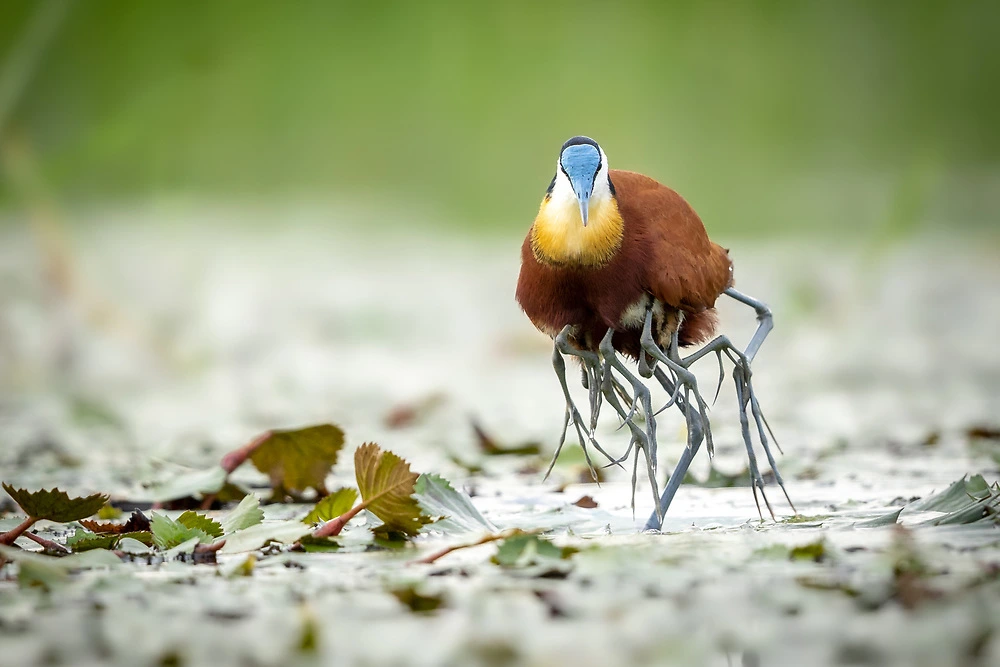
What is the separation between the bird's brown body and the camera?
2795mm

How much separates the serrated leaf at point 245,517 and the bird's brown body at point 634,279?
0.77 metres

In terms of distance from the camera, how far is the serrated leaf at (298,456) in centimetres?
332

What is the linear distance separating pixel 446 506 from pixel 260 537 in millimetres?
445

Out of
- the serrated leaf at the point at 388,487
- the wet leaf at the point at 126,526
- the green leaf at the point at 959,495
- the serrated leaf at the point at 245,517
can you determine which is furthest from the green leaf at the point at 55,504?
the green leaf at the point at 959,495

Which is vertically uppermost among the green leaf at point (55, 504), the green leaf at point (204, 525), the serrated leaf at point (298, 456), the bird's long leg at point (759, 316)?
the bird's long leg at point (759, 316)

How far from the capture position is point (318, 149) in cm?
852

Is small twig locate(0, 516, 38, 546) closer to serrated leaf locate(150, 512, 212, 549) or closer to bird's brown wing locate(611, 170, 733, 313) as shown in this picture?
serrated leaf locate(150, 512, 212, 549)

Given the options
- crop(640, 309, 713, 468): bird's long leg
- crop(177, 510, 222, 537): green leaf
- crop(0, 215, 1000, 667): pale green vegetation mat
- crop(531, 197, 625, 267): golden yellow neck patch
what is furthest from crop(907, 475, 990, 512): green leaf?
crop(177, 510, 222, 537): green leaf

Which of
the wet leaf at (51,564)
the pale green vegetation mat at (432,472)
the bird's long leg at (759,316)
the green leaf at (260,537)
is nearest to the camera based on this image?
the pale green vegetation mat at (432,472)

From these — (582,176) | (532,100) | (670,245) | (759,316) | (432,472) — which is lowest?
(432,472)

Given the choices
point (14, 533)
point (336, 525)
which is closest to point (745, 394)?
point (336, 525)

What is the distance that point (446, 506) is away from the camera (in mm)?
2764

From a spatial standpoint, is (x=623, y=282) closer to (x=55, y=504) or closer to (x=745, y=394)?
(x=745, y=394)

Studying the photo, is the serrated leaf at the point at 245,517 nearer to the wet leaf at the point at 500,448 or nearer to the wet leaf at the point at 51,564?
the wet leaf at the point at 51,564
